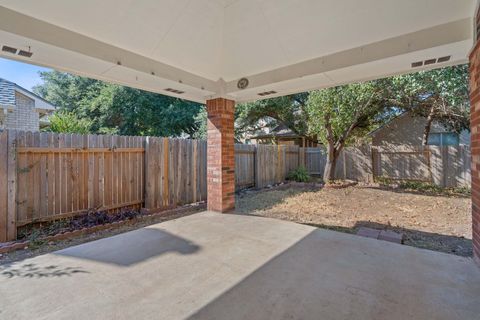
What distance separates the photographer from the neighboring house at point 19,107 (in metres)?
7.57

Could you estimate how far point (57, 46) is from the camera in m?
2.81

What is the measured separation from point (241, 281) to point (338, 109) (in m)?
7.50

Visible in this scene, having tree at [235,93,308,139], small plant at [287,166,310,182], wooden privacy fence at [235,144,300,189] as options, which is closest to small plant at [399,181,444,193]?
small plant at [287,166,310,182]

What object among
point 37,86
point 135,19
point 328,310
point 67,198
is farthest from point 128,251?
point 37,86

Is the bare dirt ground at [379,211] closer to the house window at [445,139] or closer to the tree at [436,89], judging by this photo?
the tree at [436,89]

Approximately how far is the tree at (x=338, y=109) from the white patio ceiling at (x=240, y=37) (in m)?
4.31

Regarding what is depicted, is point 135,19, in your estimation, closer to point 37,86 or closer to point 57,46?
point 57,46

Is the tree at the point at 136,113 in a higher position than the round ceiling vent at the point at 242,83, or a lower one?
higher

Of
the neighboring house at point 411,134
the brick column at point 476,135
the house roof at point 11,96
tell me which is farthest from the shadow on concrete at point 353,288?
the neighboring house at point 411,134

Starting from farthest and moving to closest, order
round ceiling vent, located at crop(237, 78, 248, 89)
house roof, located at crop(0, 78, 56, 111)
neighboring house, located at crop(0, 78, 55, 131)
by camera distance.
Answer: neighboring house, located at crop(0, 78, 55, 131), house roof, located at crop(0, 78, 56, 111), round ceiling vent, located at crop(237, 78, 248, 89)

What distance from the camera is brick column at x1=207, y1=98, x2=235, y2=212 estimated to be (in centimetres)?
507

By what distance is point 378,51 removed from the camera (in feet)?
10.4

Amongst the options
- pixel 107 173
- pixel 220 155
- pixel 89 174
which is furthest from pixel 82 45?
pixel 220 155

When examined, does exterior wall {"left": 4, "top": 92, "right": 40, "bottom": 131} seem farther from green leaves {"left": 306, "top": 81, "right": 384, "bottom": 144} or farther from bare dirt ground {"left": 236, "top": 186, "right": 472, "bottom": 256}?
green leaves {"left": 306, "top": 81, "right": 384, "bottom": 144}
